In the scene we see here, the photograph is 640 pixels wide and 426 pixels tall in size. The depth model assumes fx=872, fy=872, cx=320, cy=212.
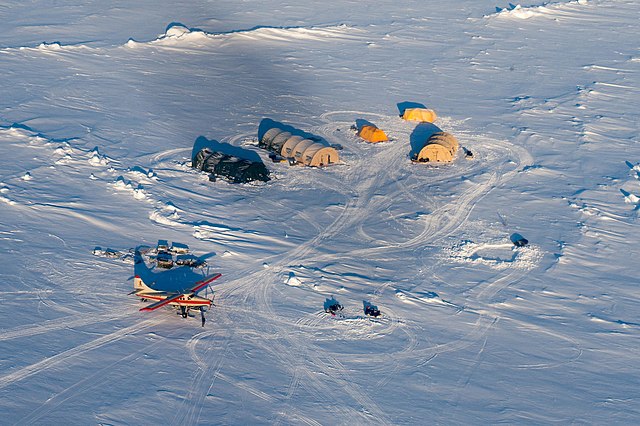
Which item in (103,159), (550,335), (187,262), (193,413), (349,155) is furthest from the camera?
(349,155)

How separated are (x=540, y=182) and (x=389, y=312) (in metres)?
13.6

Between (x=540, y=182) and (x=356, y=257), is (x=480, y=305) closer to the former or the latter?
(x=356, y=257)

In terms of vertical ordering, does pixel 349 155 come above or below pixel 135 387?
above

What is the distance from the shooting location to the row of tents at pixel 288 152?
1473 inches

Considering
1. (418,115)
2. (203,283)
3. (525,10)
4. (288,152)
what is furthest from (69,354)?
(525,10)

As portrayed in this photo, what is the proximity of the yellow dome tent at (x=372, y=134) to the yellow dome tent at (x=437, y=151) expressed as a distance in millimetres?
2432

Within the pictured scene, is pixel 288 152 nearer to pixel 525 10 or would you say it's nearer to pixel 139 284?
pixel 139 284

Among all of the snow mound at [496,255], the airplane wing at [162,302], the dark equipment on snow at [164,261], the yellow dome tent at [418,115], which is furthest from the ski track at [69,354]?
the yellow dome tent at [418,115]

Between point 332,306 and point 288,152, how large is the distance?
41.1ft

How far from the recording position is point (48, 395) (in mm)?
23812

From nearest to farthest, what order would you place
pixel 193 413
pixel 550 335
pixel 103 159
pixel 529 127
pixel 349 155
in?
pixel 193 413 → pixel 550 335 → pixel 103 159 → pixel 349 155 → pixel 529 127

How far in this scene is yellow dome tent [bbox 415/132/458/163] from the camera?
4019 centimetres

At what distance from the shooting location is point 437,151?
40250mm

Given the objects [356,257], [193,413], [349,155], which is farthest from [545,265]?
[193,413]
